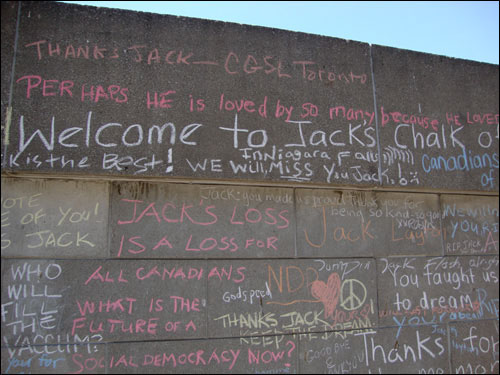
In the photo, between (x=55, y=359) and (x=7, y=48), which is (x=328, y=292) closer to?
(x=55, y=359)

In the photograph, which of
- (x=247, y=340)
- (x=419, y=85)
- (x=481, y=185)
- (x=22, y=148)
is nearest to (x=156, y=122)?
(x=22, y=148)

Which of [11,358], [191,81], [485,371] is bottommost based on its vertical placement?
[485,371]

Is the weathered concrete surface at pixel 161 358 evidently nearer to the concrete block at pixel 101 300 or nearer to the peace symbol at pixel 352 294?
the concrete block at pixel 101 300

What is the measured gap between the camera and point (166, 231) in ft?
12.0

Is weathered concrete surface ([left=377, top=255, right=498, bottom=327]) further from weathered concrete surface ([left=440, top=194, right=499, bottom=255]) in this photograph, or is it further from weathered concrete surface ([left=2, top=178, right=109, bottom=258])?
weathered concrete surface ([left=2, top=178, right=109, bottom=258])

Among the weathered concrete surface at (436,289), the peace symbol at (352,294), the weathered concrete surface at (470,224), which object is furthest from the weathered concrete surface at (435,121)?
the peace symbol at (352,294)

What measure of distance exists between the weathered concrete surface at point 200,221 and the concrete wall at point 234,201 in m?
0.01

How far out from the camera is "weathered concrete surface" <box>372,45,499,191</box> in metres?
4.16

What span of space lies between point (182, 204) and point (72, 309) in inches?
50.0

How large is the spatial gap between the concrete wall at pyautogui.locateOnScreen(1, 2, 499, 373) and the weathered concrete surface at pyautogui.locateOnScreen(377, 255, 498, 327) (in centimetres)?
2

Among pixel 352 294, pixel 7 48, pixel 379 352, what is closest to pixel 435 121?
pixel 352 294

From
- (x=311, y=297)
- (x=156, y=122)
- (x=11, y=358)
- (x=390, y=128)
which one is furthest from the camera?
(x=390, y=128)

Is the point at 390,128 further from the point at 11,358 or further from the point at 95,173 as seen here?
the point at 11,358

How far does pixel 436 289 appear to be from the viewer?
4262 mm
